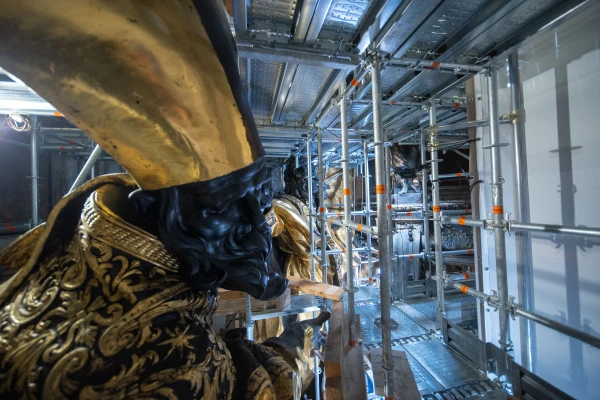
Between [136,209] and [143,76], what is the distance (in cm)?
29

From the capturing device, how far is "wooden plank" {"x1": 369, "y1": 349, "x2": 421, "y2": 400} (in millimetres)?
1246

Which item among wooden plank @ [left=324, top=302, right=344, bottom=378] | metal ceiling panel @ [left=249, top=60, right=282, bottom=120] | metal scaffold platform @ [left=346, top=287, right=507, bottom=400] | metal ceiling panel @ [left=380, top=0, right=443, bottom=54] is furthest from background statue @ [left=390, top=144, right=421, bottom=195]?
metal ceiling panel @ [left=380, top=0, right=443, bottom=54]

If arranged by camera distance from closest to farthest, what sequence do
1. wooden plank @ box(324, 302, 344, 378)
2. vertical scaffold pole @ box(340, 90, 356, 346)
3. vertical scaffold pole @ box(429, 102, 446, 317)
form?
wooden plank @ box(324, 302, 344, 378), vertical scaffold pole @ box(340, 90, 356, 346), vertical scaffold pole @ box(429, 102, 446, 317)

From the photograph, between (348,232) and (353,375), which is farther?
(348,232)

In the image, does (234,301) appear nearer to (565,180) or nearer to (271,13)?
(271,13)

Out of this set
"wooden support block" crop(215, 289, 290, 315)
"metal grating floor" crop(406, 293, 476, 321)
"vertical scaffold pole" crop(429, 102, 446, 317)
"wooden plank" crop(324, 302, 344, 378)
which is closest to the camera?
"wooden plank" crop(324, 302, 344, 378)

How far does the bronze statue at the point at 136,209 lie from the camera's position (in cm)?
43

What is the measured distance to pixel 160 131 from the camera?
475mm

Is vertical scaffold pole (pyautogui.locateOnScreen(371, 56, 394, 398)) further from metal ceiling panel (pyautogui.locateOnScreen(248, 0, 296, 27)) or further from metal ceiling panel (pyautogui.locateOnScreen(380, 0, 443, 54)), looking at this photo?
metal ceiling panel (pyautogui.locateOnScreen(248, 0, 296, 27))

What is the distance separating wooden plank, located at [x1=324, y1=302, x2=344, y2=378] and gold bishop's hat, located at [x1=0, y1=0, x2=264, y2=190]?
53.9 inches

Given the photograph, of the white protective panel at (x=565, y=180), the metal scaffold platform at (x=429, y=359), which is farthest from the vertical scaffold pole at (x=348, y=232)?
the white protective panel at (x=565, y=180)

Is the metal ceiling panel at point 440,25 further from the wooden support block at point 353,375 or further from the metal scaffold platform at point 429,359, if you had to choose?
the metal scaffold platform at point 429,359

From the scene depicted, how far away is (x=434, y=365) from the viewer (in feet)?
6.05

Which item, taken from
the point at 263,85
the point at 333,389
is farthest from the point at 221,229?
the point at 263,85
